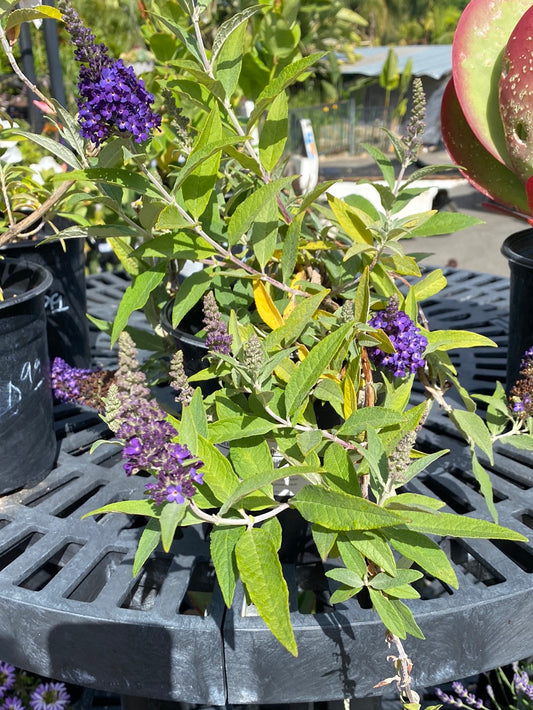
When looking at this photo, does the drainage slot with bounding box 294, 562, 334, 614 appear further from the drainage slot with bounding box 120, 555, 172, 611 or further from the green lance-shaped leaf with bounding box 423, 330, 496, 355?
the green lance-shaped leaf with bounding box 423, 330, 496, 355

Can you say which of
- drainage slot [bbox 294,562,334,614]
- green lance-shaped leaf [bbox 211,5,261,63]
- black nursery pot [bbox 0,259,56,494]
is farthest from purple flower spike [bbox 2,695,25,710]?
green lance-shaped leaf [bbox 211,5,261,63]

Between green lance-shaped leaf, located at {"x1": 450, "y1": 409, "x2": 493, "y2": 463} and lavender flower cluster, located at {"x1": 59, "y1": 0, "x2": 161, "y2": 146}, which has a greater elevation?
lavender flower cluster, located at {"x1": 59, "y1": 0, "x2": 161, "y2": 146}

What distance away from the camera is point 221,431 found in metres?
0.62

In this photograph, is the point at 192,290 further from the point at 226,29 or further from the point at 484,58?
the point at 484,58

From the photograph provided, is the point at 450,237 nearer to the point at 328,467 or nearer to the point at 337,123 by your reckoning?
the point at 328,467

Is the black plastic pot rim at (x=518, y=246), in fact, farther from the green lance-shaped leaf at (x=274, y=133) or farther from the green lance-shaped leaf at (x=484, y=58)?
the green lance-shaped leaf at (x=274, y=133)

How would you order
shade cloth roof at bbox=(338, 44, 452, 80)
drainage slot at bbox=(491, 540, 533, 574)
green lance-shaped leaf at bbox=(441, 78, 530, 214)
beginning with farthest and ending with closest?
shade cloth roof at bbox=(338, 44, 452, 80)
green lance-shaped leaf at bbox=(441, 78, 530, 214)
drainage slot at bbox=(491, 540, 533, 574)

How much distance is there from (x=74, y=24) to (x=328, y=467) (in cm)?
48

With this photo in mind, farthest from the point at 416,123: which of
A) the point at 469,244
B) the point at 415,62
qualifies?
the point at 415,62

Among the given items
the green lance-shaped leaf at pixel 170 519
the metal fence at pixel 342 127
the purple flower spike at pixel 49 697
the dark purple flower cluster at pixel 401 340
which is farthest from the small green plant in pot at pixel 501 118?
the metal fence at pixel 342 127

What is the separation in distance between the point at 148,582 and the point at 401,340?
382mm

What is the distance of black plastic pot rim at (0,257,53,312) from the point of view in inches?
31.0

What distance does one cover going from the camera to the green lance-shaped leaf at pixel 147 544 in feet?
1.79

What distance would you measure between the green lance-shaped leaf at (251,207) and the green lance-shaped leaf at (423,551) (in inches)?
13.5
